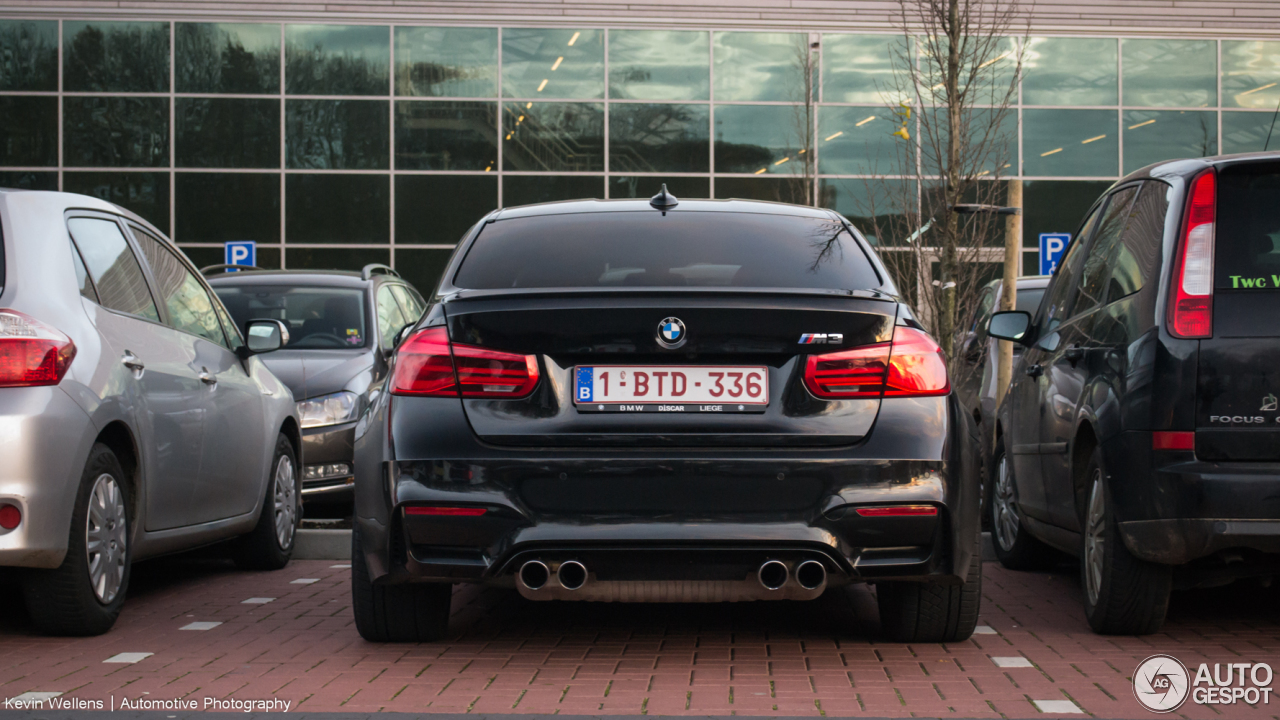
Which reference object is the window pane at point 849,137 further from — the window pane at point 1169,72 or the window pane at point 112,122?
the window pane at point 112,122

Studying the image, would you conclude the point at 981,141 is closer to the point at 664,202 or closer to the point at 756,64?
the point at 756,64

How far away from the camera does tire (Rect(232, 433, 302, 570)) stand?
22.6 ft

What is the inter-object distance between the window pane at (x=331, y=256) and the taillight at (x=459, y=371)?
2015 cm

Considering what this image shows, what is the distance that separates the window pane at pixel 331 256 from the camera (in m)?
24.0

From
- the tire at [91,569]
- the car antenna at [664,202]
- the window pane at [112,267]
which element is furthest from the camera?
the window pane at [112,267]

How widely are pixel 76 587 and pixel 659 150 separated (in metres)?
20.1

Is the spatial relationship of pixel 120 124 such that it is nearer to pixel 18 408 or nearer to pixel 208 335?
pixel 208 335

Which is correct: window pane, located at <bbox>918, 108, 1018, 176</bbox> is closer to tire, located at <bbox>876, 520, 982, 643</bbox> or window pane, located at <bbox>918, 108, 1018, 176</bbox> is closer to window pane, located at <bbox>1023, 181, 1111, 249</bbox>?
window pane, located at <bbox>1023, 181, 1111, 249</bbox>

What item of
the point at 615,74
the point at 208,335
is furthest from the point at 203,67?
the point at 208,335

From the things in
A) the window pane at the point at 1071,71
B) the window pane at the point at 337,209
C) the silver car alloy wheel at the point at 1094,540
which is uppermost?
the window pane at the point at 1071,71

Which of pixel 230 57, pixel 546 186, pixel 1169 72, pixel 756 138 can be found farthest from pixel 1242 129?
pixel 230 57

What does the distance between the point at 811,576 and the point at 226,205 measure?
21.7m

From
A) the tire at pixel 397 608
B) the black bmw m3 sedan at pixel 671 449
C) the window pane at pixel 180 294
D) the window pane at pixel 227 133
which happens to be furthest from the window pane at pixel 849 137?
the black bmw m3 sedan at pixel 671 449

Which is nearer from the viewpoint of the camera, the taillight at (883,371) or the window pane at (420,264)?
the taillight at (883,371)
